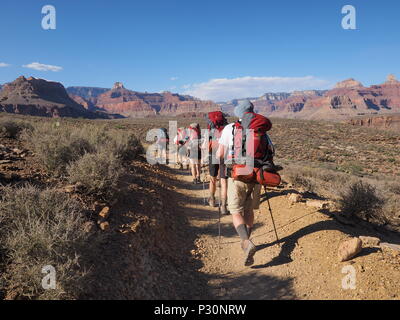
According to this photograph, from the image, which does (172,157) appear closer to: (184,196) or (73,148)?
(184,196)

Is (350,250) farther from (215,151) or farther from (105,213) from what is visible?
(105,213)

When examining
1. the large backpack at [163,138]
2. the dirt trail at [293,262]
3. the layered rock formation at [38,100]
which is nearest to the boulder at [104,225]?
the dirt trail at [293,262]

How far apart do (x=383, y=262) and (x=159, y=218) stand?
358 centimetres

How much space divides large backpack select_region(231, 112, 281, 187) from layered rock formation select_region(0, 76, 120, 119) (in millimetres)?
103039

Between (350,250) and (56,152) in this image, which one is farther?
(56,152)

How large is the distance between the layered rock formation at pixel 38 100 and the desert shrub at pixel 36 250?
102 meters

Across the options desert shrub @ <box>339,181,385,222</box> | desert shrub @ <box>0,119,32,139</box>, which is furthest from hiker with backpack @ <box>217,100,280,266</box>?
desert shrub @ <box>0,119,32,139</box>

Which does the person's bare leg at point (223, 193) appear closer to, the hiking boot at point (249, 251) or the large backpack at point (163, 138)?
the hiking boot at point (249, 251)

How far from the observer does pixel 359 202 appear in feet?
20.5

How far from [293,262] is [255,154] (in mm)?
1795

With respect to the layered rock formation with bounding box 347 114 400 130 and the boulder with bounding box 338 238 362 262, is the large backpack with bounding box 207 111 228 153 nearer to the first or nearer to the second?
the boulder with bounding box 338 238 362 262

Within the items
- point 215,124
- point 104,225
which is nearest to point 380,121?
point 215,124

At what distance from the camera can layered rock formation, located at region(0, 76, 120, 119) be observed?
331 feet

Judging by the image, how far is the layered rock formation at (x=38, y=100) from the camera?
331ft
